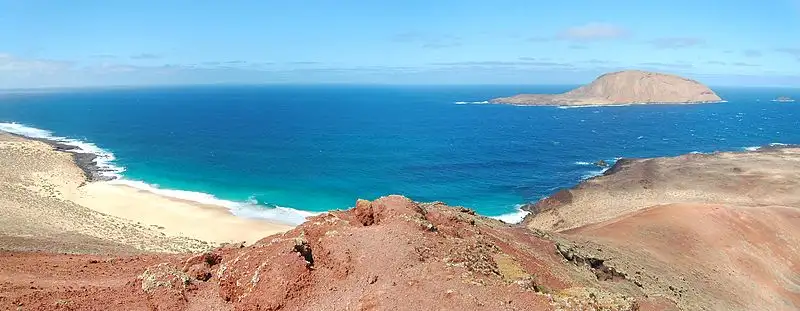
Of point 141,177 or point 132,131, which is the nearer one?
point 141,177

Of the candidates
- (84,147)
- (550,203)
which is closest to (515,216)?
(550,203)

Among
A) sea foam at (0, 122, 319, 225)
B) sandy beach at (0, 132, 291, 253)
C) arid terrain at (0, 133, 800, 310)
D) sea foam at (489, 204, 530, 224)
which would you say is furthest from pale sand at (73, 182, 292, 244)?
sea foam at (489, 204, 530, 224)

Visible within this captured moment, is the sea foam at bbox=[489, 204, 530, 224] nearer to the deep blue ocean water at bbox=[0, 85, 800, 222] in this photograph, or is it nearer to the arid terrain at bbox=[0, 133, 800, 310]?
the deep blue ocean water at bbox=[0, 85, 800, 222]

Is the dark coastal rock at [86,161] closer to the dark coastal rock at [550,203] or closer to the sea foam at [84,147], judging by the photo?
the sea foam at [84,147]

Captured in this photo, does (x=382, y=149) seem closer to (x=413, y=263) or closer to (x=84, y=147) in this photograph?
(x=84, y=147)

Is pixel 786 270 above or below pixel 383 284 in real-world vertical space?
below

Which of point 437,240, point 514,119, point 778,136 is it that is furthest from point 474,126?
point 437,240

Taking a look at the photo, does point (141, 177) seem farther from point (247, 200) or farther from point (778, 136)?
point (778, 136)
